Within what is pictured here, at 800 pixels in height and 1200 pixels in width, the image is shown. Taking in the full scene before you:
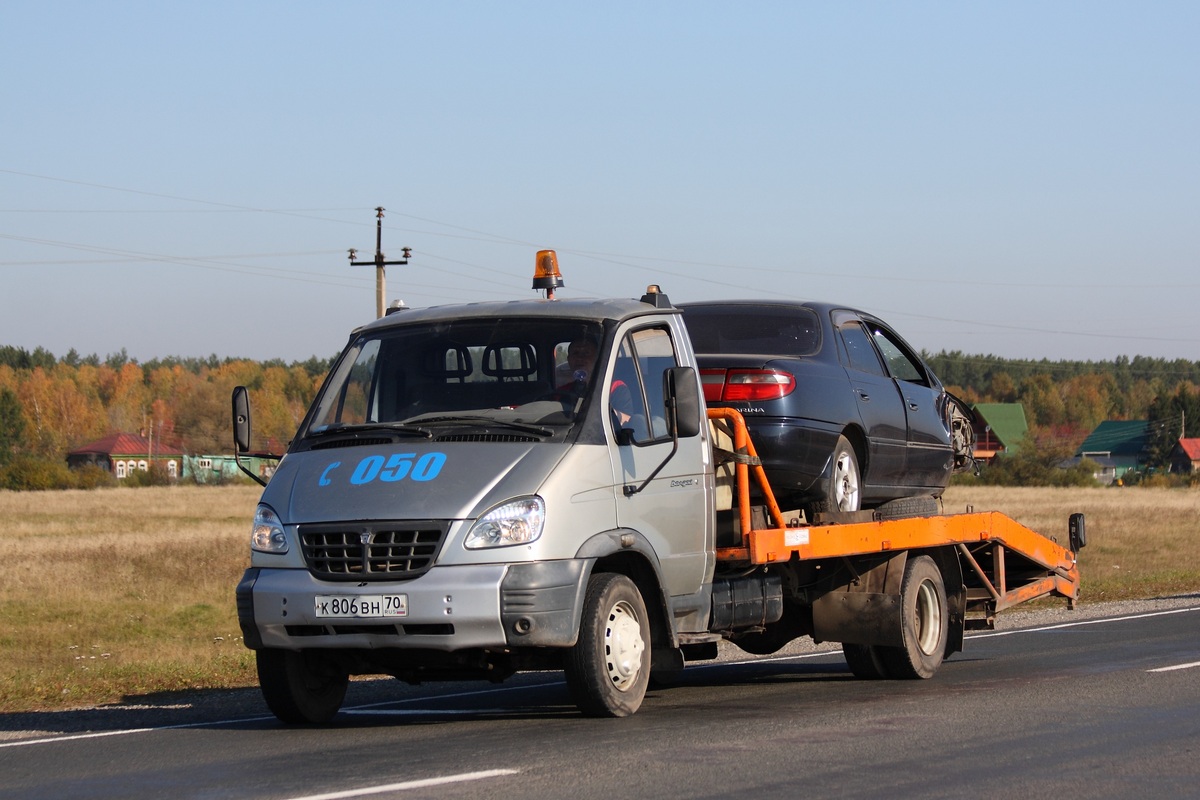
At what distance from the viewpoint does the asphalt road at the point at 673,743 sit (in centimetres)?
625

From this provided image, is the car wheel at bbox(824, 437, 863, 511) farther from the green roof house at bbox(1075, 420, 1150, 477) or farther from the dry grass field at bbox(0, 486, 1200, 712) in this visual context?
the green roof house at bbox(1075, 420, 1150, 477)

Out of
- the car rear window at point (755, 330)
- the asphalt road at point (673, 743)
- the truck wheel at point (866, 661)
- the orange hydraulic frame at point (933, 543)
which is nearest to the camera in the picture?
the asphalt road at point (673, 743)

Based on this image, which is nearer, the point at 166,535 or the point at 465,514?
the point at 465,514

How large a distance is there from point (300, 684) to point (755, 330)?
13.5 feet

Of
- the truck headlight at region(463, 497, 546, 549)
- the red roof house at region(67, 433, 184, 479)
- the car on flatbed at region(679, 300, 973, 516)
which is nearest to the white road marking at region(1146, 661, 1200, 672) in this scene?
the car on flatbed at region(679, 300, 973, 516)

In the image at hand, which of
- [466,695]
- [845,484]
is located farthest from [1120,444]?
[466,695]

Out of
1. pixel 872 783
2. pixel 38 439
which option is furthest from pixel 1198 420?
pixel 872 783

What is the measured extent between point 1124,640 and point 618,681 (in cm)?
770

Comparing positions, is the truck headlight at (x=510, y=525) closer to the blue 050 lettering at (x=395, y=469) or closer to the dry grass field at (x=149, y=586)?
the blue 050 lettering at (x=395, y=469)

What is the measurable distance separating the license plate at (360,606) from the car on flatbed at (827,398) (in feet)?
10.2

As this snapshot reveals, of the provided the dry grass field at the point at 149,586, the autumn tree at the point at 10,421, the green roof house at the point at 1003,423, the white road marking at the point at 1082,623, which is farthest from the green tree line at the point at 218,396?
the white road marking at the point at 1082,623

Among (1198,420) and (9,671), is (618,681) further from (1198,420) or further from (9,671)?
(1198,420)

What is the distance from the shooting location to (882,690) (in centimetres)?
1022

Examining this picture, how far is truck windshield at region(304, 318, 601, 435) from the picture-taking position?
8.34 metres
